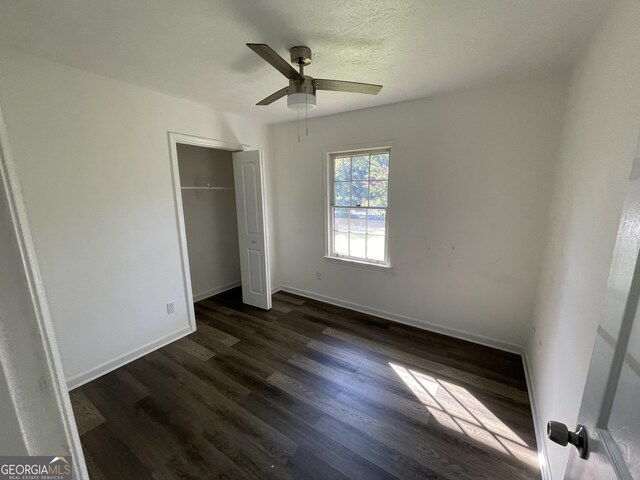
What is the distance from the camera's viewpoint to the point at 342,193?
3.29 meters

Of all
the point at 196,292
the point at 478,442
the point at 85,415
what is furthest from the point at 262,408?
the point at 196,292

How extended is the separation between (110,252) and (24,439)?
228cm

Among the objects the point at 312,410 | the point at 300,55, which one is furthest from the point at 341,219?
the point at 312,410

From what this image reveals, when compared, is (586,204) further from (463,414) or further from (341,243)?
(341,243)

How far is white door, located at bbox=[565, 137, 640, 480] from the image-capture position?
48 cm

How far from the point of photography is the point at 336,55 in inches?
69.3

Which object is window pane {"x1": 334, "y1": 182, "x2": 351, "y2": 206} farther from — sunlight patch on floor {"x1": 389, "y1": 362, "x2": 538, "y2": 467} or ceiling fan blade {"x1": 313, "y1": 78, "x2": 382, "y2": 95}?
sunlight patch on floor {"x1": 389, "y1": 362, "x2": 538, "y2": 467}

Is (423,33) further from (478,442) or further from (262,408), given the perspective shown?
(262,408)

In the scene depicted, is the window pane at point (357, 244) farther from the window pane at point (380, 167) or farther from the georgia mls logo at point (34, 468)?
the georgia mls logo at point (34, 468)

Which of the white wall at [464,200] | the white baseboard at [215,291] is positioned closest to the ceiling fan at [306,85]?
the white wall at [464,200]

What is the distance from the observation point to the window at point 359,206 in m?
2.99

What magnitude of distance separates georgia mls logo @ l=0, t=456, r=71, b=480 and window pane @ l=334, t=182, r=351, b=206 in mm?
3038

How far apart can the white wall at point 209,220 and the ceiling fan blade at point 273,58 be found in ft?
8.18

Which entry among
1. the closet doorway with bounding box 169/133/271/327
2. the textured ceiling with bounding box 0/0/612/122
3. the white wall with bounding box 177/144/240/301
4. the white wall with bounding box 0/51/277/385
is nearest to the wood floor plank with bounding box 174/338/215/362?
the white wall with bounding box 0/51/277/385
